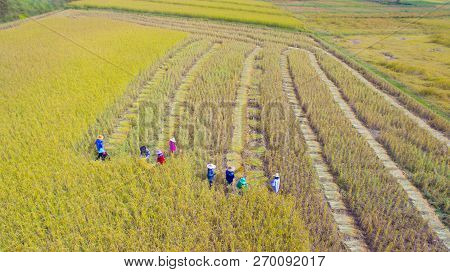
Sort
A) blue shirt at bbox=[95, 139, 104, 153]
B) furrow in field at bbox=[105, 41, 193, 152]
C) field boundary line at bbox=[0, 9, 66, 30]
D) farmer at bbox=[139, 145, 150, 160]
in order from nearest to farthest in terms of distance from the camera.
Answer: blue shirt at bbox=[95, 139, 104, 153], farmer at bbox=[139, 145, 150, 160], furrow in field at bbox=[105, 41, 193, 152], field boundary line at bbox=[0, 9, 66, 30]

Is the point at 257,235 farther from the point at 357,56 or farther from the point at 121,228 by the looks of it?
the point at 357,56

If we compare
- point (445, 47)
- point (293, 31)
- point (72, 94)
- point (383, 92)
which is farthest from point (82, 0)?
point (445, 47)

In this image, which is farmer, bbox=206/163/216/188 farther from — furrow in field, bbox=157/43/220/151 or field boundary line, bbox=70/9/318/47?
field boundary line, bbox=70/9/318/47

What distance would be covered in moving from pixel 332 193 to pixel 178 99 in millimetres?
6206

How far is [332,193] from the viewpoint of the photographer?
615cm

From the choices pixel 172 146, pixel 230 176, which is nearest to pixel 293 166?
pixel 230 176

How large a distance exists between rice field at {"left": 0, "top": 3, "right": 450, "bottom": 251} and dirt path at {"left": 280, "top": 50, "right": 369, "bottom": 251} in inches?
1.0

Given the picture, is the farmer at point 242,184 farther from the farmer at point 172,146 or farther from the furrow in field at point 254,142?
the farmer at point 172,146

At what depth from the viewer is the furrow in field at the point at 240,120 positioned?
7258 mm

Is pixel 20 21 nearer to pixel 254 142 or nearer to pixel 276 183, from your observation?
pixel 254 142

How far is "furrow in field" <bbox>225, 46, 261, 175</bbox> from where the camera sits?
726 cm

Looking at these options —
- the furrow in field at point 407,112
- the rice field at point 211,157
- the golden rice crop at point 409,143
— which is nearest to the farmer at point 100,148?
the rice field at point 211,157

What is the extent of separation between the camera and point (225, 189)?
600cm

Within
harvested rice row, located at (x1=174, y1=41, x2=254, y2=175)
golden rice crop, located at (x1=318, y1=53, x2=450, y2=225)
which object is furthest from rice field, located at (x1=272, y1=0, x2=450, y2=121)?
harvested rice row, located at (x1=174, y1=41, x2=254, y2=175)
